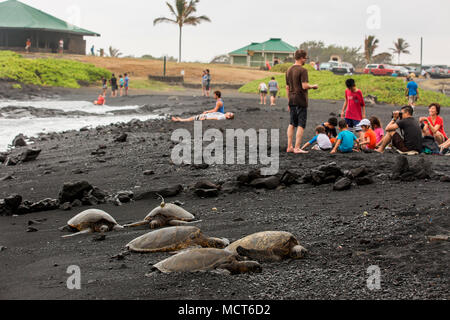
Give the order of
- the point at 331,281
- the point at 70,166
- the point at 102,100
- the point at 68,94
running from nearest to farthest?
1. the point at 331,281
2. the point at 70,166
3. the point at 102,100
4. the point at 68,94

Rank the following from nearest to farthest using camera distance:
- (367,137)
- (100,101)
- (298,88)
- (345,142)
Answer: (298,88), (345,142), (367,137), (100,101)

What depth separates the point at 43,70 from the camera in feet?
121

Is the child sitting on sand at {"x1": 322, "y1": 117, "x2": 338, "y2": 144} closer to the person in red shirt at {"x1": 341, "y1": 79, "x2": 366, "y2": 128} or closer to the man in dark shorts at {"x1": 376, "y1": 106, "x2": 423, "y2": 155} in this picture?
the person in red shirt at {"x1": 341, "y1": 79, "x2": 366, "y2": 128}

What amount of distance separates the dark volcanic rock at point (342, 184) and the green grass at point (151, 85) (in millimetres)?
30588

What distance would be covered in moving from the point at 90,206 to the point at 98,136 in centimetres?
714

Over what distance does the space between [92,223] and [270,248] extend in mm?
2016

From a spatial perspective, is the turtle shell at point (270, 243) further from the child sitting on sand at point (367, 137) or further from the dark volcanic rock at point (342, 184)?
the child sitting on sand at point (367, 137)

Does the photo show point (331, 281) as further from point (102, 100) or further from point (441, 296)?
point (102, 100)

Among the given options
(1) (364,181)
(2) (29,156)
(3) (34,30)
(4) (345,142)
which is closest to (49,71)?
(3) (34,30)

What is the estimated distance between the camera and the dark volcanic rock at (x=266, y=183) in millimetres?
6867

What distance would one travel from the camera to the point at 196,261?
389cm

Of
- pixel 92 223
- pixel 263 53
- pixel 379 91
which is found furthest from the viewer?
pixel 263 53

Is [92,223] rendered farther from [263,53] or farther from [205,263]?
[263,53]
